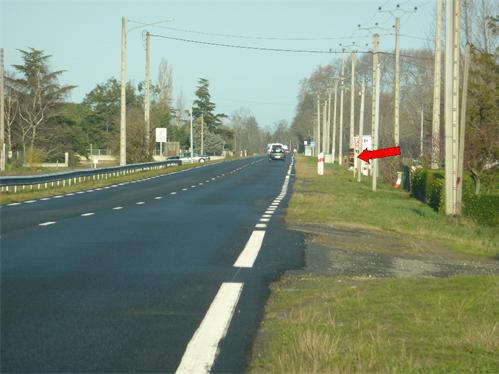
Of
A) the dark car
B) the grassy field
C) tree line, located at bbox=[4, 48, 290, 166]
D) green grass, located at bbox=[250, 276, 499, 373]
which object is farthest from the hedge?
the dark car

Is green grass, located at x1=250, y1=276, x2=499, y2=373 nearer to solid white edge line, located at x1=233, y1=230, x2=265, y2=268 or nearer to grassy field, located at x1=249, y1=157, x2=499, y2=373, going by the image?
grassy field, located at x1=249, y1=157, x2=499, y2=373

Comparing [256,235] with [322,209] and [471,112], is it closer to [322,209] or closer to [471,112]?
[322,209]

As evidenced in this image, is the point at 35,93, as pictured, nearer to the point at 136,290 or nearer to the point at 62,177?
the point at 62,177

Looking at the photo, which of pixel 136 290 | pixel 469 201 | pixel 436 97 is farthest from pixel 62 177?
pixel 136 290

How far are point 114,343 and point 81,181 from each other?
39.0 meters

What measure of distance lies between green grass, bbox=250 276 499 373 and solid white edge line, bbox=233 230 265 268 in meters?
1.91

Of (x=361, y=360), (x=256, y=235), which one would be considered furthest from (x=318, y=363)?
(x=256, y=235)

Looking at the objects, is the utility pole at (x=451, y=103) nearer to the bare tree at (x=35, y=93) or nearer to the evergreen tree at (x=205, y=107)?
the bare tree at (x=35, y=93)

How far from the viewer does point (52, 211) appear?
23.4m

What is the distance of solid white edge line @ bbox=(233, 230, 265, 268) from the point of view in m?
12.3

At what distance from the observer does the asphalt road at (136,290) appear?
6660 millimetres

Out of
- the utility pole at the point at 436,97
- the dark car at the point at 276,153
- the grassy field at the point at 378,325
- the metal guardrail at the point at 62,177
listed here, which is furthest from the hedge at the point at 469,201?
the dark car at the point at 276,153

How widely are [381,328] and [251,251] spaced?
6.48 meters

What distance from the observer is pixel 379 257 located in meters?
13.9
